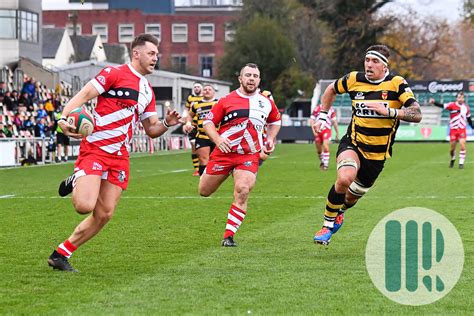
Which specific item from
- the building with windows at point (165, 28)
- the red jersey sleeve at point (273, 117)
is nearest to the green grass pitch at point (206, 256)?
the red jersey sleeve at point (273, 117)

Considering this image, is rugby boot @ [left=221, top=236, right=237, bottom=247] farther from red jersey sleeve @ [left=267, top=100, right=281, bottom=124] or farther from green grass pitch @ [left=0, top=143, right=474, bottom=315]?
red jersey sleeve @ [left=267, top=100, right=281, bottom=124]

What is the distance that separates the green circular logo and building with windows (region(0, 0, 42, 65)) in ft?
125

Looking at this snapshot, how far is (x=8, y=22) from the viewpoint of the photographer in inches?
2085

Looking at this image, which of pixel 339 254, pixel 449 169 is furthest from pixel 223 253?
pixel 449 169

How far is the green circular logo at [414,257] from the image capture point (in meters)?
9.30

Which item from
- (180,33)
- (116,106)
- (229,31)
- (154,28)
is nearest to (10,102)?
(116,106)

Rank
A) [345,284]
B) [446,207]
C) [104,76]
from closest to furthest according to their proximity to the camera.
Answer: [345,284], [104,76], [446,207]

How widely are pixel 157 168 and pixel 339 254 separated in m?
21.8

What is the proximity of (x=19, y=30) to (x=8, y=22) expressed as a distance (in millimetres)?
661

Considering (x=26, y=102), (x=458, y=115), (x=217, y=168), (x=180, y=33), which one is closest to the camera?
(x=217, y=168)

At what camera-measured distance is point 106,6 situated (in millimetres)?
120562

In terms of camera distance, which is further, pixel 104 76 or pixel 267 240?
pixel 267 240

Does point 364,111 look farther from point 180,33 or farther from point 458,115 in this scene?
point 180,33

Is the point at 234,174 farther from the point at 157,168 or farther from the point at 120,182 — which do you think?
the point at 157,168
